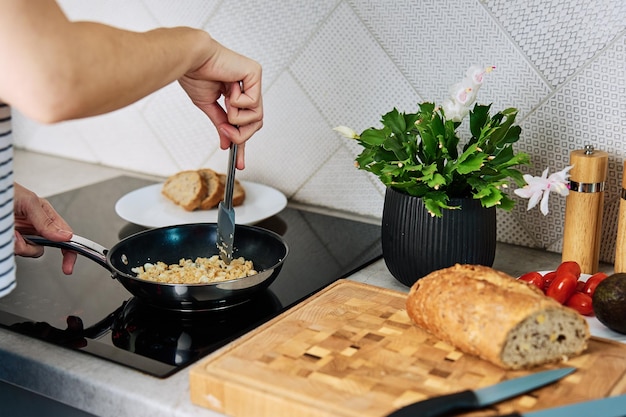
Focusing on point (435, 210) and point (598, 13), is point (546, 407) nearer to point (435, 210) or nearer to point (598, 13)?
point (435, 210)

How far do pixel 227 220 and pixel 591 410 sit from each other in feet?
2.03

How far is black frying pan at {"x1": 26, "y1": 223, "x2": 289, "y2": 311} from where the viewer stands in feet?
3.36

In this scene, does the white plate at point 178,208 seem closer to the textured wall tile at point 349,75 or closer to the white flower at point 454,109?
the textured wall tile at point 349,75

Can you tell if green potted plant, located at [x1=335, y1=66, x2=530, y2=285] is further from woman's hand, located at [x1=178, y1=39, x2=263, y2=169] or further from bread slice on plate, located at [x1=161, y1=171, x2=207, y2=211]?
bread slice on plate, located at [x1=161, y1=171, x2=207, y2=211]

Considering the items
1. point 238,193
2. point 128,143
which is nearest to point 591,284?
point 238,193

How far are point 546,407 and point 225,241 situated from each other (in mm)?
594

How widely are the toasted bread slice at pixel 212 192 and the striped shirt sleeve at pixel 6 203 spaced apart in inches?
24.4

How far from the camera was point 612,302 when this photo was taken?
959 millimetres

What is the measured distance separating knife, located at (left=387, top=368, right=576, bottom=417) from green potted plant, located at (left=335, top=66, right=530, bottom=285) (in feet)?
1.02

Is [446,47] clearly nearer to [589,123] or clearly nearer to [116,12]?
[589,123]

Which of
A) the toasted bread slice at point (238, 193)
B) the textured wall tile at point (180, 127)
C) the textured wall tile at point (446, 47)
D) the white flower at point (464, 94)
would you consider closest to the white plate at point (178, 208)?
the toasted bread slice at point (238, 193)

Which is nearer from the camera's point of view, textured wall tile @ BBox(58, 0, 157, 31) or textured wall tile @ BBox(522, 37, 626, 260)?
textured wall tile @ BBox(522, 37, 626, 260)

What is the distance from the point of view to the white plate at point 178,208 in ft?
4.76

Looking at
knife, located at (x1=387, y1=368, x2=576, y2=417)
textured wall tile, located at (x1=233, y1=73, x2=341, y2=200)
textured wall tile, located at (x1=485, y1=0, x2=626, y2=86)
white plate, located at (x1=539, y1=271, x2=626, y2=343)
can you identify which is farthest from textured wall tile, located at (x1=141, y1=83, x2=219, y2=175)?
knife, located at (x1=387, y1=368, x2=576, y2=417)
